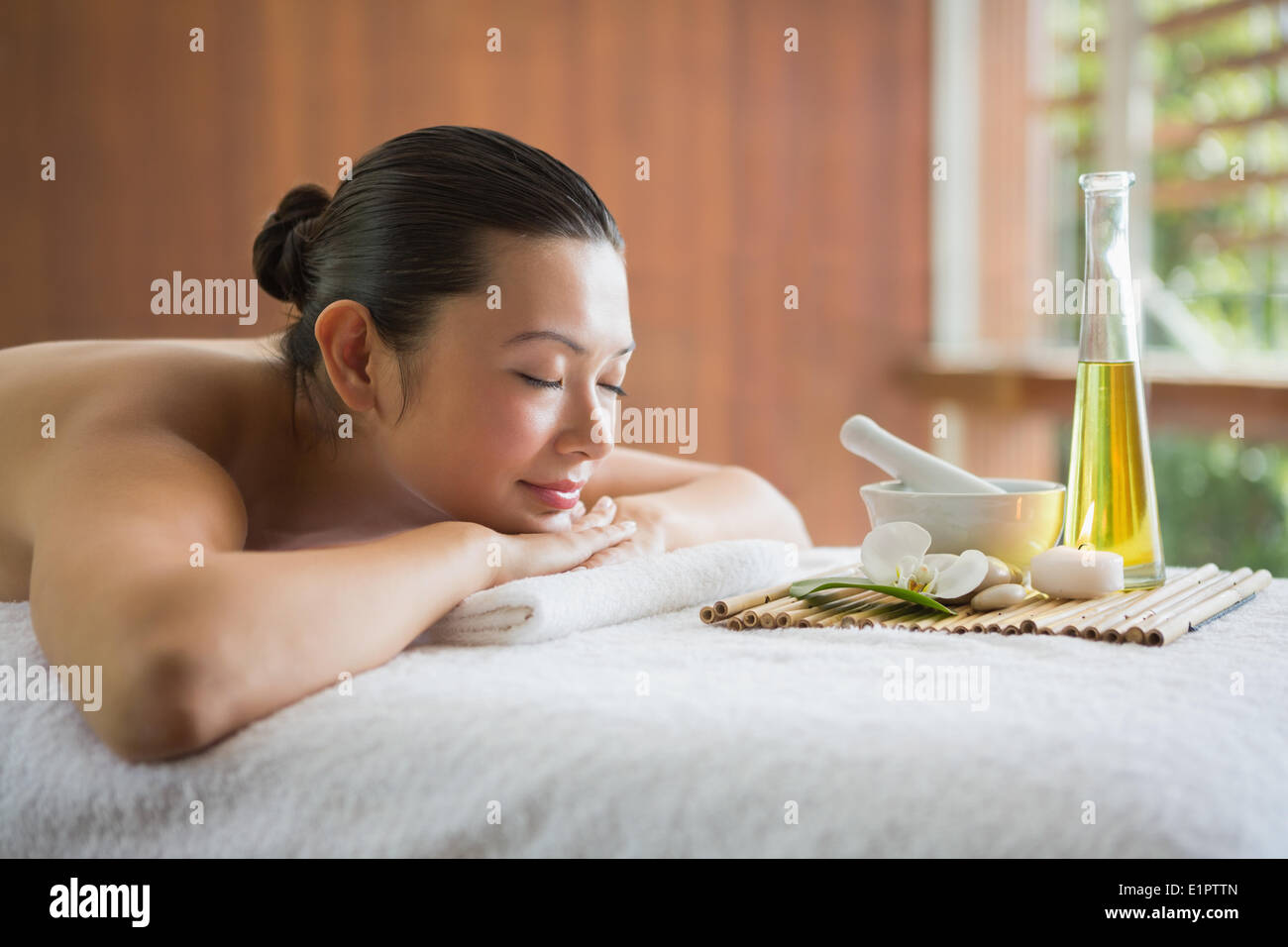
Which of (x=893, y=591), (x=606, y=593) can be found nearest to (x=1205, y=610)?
(x=893, y=591)

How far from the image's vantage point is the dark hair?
1087mm

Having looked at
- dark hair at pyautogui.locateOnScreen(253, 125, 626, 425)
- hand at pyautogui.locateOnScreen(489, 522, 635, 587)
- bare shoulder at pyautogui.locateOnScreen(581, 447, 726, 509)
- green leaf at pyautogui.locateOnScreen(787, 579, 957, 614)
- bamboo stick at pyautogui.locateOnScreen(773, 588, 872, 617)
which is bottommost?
bamboo stick at pyautogui.locateOnScreen(773, 588, 872, 617)

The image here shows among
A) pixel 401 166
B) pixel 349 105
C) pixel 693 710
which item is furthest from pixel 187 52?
pixel 693 710

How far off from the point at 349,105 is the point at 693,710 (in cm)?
267

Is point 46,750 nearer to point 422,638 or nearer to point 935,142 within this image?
point 422,638

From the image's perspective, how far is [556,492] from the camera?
114 cm

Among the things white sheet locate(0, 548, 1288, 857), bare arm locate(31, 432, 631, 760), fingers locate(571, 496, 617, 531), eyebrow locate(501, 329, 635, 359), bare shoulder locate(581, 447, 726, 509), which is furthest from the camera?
bare shoulder locate(581, 447, 726, 509)

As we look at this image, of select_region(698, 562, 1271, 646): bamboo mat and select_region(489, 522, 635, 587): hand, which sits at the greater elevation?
select_region(489, 522, 635, 587): hand

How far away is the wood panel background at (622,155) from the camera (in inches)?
103

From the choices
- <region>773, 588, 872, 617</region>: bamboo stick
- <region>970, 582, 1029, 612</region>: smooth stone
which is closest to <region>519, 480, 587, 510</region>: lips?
<region>773, 588, 872, 617</region>: bamboo stick

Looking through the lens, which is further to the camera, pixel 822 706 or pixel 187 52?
pixel 187 52

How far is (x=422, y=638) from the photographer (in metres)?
0.93

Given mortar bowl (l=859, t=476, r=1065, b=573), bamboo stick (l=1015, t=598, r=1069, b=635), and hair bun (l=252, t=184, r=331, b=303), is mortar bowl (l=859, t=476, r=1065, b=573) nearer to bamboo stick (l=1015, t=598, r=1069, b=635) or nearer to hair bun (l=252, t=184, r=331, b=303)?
bamboo stick (l=1015, t=598, r=1069, b=635)

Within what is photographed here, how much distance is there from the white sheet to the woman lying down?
56 mm
